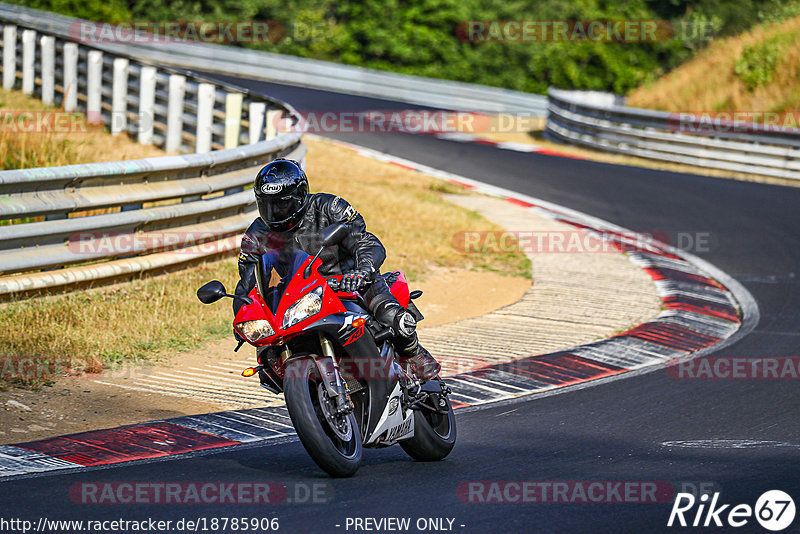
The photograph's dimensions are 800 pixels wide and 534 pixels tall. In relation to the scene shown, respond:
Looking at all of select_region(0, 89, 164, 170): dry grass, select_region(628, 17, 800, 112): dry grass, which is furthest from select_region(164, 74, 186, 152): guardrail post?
select_region(628, 17, 800, 112): dry grass

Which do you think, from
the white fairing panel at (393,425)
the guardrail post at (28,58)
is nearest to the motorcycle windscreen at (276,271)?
the white fairing panel at (393,425)

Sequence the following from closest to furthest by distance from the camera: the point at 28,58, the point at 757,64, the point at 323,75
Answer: the point at 28,58 < the point at 757,64 < the point at 323,75

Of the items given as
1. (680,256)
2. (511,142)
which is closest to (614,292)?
(680,256)

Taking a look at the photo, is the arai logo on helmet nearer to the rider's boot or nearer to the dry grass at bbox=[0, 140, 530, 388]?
the rider's boot

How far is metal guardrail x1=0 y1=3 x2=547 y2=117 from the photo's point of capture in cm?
3509

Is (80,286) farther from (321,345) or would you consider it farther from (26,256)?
(321,345)

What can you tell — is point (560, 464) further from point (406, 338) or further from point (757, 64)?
point (757, 64)

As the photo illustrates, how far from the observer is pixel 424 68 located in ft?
193

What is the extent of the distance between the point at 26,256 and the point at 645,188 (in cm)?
1256

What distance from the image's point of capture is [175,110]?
56.6 feet

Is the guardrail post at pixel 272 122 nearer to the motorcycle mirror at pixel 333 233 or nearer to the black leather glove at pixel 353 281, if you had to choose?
the motorcycle mirror at pixel 333 233

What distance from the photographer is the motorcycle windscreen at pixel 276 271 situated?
5.13 metres

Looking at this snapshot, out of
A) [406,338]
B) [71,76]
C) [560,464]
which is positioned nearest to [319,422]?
[406,338]

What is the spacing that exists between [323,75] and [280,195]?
103ft
